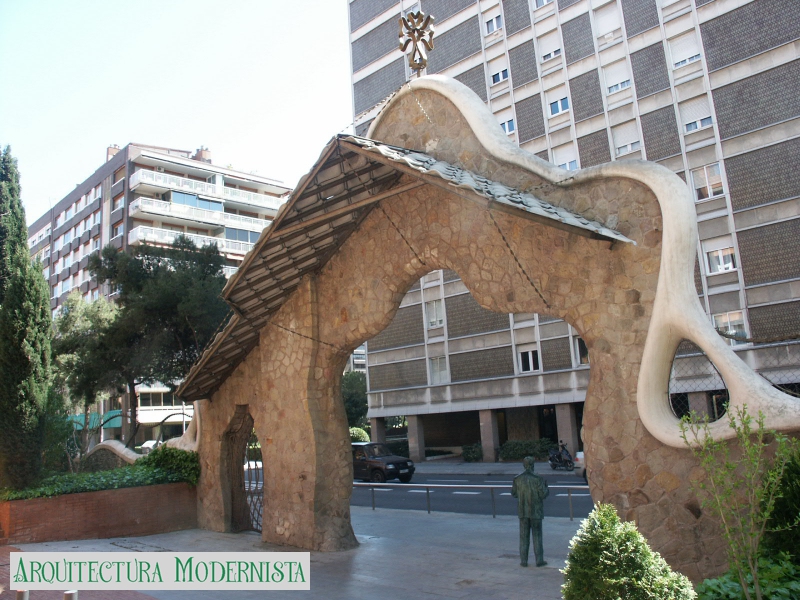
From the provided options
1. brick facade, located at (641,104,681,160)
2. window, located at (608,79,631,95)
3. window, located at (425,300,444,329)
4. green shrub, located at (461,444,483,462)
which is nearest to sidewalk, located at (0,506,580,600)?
green shrub, located at (461,444,483,462)

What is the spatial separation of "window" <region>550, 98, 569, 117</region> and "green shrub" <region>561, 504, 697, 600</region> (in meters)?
27.0

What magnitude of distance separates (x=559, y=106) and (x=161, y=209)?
1254 inches

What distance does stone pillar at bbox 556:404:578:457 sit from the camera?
92.4 ft

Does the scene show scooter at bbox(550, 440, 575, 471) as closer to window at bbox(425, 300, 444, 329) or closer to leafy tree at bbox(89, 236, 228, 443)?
window at bbox(425, 300, 444, 329)

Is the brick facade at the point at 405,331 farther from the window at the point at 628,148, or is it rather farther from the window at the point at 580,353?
the window at the point at 628,148

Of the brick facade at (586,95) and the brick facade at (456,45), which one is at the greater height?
the brick facade at (456,45)

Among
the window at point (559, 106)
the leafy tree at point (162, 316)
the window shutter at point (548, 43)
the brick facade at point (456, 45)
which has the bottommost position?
the leafy tree at point (162, 316)

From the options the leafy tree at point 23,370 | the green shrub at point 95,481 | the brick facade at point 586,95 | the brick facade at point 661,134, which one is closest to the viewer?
the green shrub at point 95,481

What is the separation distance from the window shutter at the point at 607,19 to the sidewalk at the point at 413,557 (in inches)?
883

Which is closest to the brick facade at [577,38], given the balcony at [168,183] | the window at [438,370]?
the window at [438,370]

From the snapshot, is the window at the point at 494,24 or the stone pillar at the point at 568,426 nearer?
the stone pillar at the point at 568,426

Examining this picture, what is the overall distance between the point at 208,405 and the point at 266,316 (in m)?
2.81

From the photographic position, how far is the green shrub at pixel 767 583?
519 cm

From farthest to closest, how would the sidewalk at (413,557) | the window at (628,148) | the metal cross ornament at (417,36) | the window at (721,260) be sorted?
the window at (628,148) < the window at (721,260) < the metal cross ornament at (417,36) < the sidewalk at (413,557)
